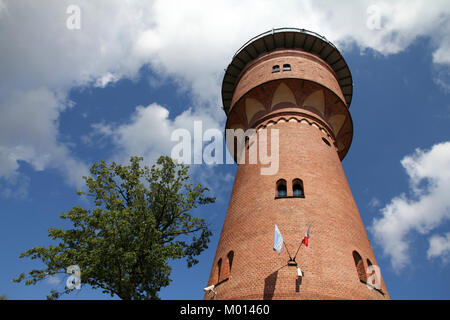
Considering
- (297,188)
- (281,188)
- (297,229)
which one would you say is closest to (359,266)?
(297,229)

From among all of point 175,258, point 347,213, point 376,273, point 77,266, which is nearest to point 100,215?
point 77,266

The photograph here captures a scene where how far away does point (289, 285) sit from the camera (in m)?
8.24

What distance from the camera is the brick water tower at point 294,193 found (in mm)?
8664

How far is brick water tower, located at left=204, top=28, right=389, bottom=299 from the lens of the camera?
28.4 feet

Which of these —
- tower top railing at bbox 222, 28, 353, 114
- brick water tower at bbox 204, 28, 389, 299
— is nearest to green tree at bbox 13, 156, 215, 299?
brick water tower at bbox 204, 28, 389, 299

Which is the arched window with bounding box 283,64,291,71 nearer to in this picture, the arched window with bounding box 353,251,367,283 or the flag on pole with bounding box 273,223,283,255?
the arched window with bounding box 353,251,367,283

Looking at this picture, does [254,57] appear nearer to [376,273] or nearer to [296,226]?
[296,226]

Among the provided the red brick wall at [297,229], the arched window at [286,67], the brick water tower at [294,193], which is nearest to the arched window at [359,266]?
the brick water tower at [294,193]

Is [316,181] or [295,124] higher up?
[295,124]

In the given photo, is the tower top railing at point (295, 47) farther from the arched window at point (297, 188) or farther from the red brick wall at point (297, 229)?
the arched window at point (297, 188)
